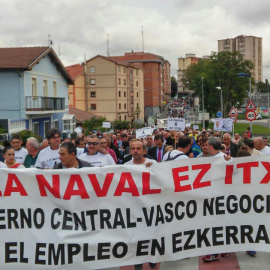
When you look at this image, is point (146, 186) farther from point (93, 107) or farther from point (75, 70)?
point (75, 70)

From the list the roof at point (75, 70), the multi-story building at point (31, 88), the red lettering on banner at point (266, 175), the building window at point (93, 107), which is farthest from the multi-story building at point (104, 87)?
the red lettering on banner at point (266, 175)

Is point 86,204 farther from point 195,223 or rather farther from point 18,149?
point 18,149

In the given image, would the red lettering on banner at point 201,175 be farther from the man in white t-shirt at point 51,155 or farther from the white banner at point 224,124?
the white banner at point 224,124

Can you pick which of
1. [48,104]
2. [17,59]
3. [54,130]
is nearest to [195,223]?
[54,130]

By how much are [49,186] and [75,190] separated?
1.04 feet

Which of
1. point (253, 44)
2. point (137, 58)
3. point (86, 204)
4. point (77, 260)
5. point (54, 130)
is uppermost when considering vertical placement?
point (253, 44)

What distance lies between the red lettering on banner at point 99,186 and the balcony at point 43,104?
26.1 metres

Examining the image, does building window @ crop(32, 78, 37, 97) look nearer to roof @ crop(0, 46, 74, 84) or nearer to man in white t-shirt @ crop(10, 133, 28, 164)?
roof @ crop(0, 46, 74, 84)

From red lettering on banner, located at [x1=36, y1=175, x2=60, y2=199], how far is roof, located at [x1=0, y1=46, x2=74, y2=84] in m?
25.1

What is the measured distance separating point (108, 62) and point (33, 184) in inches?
2708

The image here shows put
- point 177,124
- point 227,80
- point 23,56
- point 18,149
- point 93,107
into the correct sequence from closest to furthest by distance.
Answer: point 18,149
point 177,124
point 23,56
point 227,80
point 93,107

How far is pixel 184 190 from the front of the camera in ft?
19.1

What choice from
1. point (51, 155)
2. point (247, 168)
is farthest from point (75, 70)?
point (247, 168)

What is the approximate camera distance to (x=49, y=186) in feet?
18.5
